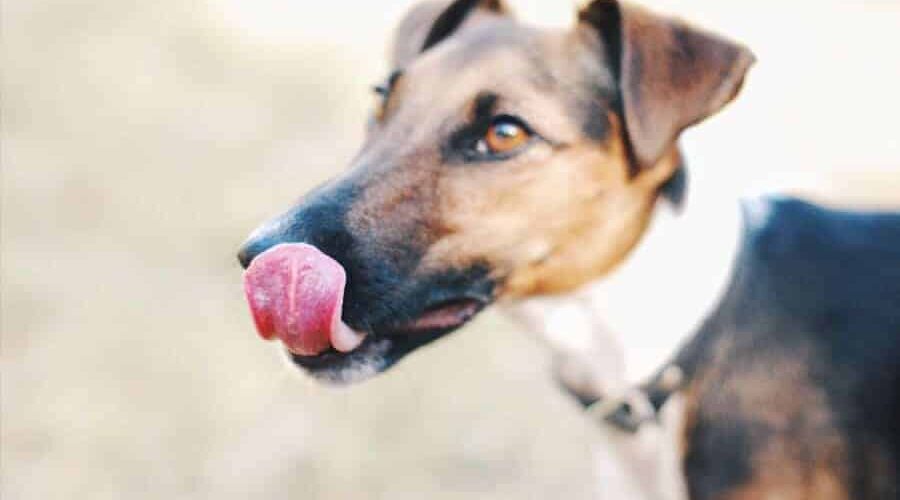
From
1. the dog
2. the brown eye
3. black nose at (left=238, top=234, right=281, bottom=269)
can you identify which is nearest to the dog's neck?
the dog

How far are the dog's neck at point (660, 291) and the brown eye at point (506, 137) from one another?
1.38 ft

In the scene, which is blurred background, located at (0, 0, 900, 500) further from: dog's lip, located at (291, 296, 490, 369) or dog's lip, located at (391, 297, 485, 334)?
dog's lip, located at (391, 297, 485, 334)

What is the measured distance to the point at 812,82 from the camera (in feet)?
24.3

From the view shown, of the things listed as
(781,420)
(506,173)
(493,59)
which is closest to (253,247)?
(506,173)

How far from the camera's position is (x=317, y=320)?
2.37m

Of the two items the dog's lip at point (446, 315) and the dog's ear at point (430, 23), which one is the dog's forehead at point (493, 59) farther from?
the dog's lip at point (446, 315)

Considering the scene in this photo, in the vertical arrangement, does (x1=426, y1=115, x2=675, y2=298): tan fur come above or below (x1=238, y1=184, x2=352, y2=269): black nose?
below

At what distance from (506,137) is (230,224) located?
9.97ft

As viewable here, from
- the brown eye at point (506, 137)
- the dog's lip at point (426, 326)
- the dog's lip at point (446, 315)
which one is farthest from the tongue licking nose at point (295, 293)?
the brown eye at point (506, 137)

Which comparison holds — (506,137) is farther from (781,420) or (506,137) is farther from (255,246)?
(781,420)

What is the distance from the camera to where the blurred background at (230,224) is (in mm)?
4219

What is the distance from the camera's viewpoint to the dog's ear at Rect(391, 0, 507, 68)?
10.7 feet

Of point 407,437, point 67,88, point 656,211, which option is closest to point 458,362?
point 407,437

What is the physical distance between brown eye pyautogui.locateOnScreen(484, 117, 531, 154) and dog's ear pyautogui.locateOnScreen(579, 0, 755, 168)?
27 cm
